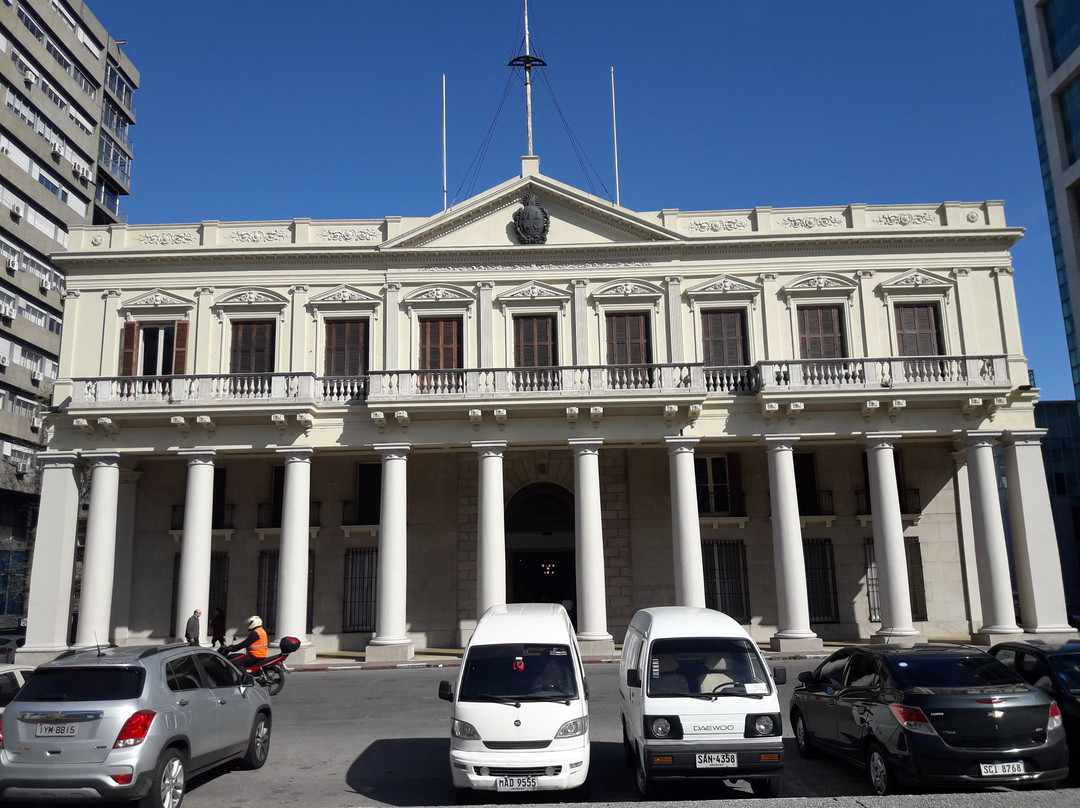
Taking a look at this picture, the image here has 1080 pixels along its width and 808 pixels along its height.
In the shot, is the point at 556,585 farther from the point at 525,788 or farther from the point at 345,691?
the point at 525,788

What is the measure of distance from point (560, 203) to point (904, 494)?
600 inches

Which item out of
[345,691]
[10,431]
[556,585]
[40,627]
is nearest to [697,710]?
[345,691]

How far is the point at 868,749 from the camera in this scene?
980cm

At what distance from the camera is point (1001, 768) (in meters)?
8.82

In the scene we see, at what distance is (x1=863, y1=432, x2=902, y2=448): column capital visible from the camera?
83.4 feet

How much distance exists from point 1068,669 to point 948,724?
264cm

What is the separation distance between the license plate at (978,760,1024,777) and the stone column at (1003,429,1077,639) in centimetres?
1830

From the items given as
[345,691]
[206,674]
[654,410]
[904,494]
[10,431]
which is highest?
[10,431]

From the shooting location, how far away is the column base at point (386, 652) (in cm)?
2423

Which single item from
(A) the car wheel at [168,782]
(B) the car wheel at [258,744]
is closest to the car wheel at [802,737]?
(B) the car wheel at [258,744]

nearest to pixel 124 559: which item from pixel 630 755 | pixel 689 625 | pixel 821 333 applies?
pixel 630 755

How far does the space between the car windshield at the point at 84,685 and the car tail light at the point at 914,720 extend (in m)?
8.41

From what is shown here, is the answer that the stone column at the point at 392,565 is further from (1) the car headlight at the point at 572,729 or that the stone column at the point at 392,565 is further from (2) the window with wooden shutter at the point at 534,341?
(1) the car headlight at the point at 572,729

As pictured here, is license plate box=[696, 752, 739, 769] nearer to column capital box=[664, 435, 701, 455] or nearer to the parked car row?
the parked car row
